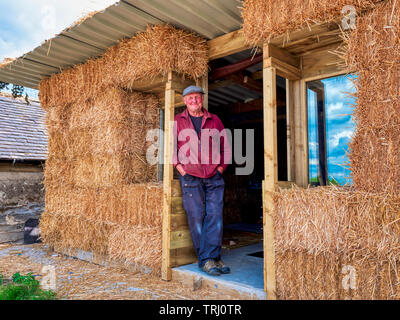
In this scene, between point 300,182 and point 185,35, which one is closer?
point 300,182

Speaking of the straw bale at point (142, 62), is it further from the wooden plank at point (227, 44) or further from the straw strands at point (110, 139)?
the straw strands at point (110, 139)

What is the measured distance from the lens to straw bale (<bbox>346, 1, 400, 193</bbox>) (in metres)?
2.48

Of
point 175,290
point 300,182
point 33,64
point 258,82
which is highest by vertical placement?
point 33,64

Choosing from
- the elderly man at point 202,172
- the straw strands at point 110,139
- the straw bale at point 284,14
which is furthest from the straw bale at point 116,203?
the straw bale at point 284,14

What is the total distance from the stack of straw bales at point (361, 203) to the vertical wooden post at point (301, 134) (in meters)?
0.89

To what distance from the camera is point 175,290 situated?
3.73 m

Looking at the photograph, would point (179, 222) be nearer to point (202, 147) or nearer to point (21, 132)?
point (202, 147)

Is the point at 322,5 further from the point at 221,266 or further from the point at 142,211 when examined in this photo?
the point at 142,211

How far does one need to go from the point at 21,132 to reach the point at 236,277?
9.18 meters

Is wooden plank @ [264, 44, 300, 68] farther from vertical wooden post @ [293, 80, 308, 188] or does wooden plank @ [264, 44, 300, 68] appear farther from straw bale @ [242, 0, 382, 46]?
vertical wooden post @ [293, 80, 308, 188]

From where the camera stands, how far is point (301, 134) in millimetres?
3818
